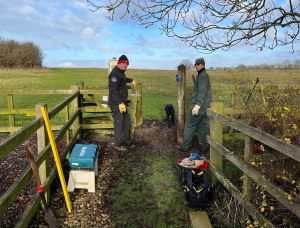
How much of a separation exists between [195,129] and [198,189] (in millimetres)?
3345

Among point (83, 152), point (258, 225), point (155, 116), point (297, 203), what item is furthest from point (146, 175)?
point (155, 116)

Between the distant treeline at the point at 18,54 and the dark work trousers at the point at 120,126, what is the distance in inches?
2626

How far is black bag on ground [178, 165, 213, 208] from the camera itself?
5.88 metres

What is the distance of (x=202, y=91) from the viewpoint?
28.2 feet

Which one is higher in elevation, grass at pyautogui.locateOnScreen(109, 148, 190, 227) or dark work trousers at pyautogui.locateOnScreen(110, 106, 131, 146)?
dark work trousers at pyautogui.locateOnScreen(110, 106, 131, 146)

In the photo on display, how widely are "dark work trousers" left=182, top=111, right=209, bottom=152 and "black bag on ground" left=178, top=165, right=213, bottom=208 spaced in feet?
9.61

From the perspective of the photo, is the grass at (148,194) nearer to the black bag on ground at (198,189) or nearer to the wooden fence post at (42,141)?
the black bag on ground at (198,189)

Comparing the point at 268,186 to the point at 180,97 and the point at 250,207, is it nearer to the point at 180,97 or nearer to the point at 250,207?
the point at 250,207

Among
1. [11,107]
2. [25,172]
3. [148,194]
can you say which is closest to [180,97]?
[148,194]

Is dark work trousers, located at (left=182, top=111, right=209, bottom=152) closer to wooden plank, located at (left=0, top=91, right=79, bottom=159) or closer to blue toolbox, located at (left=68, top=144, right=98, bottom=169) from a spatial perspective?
blue toolbox, located at (left=68, top=144, right=98, bottom=169)

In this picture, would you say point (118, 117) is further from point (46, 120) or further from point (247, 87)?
point (46, 120)

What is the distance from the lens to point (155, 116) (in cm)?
1350

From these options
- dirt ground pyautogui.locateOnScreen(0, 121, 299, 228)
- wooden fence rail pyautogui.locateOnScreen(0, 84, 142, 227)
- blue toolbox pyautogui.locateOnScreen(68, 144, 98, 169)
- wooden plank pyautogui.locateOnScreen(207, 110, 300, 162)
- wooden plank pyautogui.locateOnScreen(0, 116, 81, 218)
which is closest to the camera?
wooden plank pyautogui.locateOnScreen(207, 110, 300, 162)

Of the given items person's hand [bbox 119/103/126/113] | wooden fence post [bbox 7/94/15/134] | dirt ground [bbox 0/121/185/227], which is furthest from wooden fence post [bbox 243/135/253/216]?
wooden fence post [bbox 7/94/15/134]
